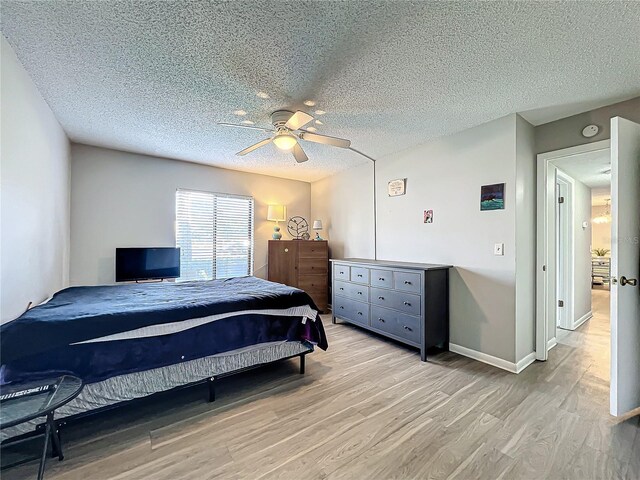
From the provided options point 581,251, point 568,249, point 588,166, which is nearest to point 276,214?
point 588,166

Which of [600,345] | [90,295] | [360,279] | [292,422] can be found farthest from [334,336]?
[600,345]

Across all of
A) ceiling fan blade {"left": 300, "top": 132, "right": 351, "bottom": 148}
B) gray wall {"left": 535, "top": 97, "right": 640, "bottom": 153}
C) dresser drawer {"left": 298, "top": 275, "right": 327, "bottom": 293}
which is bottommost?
dresser drawer {"left": 298, "top": 275, "right": 327, "bottom": 293}

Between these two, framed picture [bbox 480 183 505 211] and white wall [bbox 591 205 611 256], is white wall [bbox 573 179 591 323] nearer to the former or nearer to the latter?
framed picture [bbox 480 183 505 211]

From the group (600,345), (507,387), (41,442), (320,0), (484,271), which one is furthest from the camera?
(600,345)

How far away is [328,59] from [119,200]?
140 inches

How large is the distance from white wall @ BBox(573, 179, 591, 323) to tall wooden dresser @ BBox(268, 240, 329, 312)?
3725mm

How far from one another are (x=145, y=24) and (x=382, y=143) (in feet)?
8.83

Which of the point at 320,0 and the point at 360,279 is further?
the point at 360,279

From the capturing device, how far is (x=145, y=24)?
1.58m

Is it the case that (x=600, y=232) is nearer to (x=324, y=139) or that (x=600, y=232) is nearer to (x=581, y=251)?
(x=581, y=251)

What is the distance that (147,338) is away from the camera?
1.95 m

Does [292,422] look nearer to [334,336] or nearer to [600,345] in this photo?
[334,336]

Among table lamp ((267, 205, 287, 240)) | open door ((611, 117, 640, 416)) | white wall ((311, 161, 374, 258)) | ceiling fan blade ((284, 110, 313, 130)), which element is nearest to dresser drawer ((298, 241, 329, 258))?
white wall ((311, 161, 374, 258))

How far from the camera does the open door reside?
195 cm
